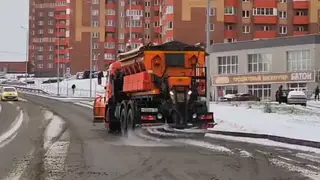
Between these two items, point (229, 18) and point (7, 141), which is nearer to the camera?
point (7, 141)

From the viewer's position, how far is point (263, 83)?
67562 mm

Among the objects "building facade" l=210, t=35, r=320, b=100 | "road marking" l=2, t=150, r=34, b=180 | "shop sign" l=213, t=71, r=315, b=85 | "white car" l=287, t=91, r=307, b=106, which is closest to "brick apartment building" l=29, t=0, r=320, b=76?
"building facade" l=210, t=35, r=320, b=100

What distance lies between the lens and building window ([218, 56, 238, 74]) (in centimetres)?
7062

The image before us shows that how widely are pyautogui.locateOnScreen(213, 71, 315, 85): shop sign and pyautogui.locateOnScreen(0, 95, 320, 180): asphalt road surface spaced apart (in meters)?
48.2

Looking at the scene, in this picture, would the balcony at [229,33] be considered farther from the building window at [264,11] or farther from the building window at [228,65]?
the building window at [228,65]

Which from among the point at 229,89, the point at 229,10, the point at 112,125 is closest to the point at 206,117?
the point at 112,125

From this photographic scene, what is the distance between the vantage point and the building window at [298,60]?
211 feet

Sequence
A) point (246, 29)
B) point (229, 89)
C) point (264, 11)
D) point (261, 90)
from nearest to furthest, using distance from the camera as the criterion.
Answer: point (261, 90) → point (229, 89) → point (264, 11) → point (246, 29)

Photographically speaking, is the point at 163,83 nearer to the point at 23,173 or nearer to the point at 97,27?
the point at 23,173

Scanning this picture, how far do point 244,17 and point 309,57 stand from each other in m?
27.0

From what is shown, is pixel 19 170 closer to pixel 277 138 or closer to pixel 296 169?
pixel 296 169

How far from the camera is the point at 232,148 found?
1561 centimetres

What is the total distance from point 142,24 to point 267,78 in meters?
48.6

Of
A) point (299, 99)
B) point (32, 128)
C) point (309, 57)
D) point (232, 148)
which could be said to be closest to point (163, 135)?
point (232, 148)
